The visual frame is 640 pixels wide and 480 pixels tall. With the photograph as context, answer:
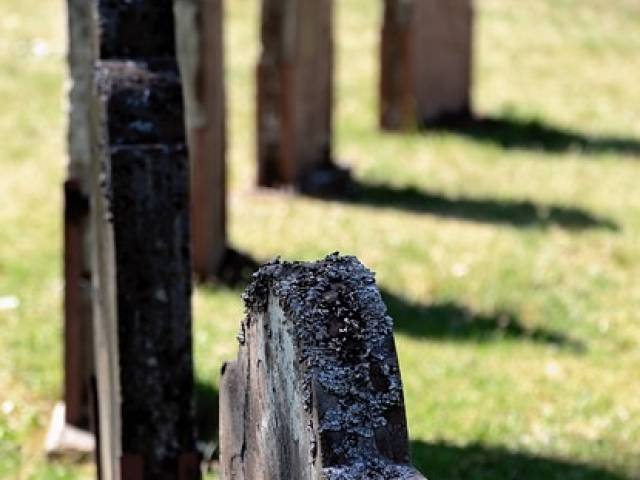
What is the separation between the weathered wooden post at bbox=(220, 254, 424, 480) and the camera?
213 centimetres

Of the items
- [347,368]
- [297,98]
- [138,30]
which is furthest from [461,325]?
[347,368]

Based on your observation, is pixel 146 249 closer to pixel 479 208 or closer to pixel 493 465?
pixel 493 465

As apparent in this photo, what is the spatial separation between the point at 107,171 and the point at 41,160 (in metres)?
6.65

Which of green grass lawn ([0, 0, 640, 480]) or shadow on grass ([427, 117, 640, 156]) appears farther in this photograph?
shadow on grass ([427, 117, 640, 156])

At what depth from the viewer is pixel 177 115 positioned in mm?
3730

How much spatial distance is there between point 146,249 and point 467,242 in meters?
4.89

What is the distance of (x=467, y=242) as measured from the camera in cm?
839

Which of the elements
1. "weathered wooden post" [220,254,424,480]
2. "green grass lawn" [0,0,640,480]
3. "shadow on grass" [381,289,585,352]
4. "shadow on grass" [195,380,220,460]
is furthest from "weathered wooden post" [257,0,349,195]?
"weathered wooden post" [220,254,424,480]

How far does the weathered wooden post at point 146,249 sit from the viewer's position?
11.9 ft

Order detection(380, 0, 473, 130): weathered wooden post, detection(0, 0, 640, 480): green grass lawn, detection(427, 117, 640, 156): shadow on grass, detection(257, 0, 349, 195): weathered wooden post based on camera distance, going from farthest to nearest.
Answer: detection(427, 117, 640, 156): shadow on grass
detection(380, 0, 473, 130): weathered wooden post
detection(257, 0, 349, 195): weathered wooden post
detection(0, 0, 640, 480): green grass lawn

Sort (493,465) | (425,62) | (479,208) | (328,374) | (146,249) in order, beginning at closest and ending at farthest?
(328,374) → (146,249) → (493,465) → (479,208) → (425,62)

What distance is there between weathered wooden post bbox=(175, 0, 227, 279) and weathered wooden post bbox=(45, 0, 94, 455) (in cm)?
164

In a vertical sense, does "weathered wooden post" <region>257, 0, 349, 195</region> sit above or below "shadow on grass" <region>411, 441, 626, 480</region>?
above

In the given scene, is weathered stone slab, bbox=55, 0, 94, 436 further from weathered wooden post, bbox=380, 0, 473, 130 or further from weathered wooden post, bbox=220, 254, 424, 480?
weathered wooden post, bbox=380, 0, 473, 130
